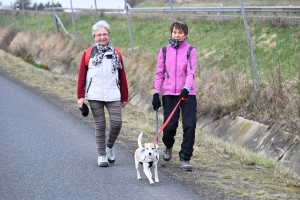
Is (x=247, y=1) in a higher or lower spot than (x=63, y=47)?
higher

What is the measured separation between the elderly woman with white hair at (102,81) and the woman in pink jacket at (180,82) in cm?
46

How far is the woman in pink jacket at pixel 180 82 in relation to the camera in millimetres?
7926

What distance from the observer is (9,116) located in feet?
42.3

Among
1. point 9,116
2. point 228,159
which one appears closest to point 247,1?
point 9,116


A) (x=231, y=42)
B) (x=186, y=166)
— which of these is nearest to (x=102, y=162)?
(x=186, y=166)

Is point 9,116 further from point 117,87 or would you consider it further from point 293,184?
point 293,184

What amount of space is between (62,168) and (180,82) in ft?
5.49

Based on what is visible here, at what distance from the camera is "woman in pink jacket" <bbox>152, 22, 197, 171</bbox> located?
7.93 m

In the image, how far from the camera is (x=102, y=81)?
26.6ft

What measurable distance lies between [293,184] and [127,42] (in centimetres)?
1774

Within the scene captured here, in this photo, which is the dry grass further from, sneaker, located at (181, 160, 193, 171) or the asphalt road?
the asphalt road

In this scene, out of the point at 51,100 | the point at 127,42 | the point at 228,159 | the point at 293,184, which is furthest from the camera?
the point at 127,42

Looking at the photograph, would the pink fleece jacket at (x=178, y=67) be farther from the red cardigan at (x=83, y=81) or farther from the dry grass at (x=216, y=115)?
the dry grass at (x=216, y=115)

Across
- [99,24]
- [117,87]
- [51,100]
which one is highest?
[99,24]
